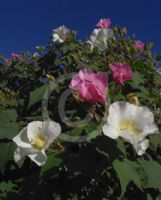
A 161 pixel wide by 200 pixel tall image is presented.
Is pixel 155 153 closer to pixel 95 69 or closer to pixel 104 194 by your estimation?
pixel 104 194

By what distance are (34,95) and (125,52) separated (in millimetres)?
1512

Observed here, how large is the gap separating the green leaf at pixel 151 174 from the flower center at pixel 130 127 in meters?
0.14

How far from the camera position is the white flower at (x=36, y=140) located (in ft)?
6.53

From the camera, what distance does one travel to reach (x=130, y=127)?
2.07 metres

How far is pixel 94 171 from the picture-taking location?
204 centimetres

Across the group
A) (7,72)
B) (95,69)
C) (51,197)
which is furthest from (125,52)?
(51,197)

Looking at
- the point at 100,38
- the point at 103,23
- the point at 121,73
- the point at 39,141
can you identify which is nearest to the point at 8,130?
the point at 39,141

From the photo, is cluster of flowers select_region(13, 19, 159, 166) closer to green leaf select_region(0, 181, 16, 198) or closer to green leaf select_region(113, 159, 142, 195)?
green leaf select_region(113, 159, 142, 195)

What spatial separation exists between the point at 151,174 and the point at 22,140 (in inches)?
22.0

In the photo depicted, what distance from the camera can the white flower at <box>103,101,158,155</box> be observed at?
193 cm

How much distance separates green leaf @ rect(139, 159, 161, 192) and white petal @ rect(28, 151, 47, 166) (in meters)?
0.42

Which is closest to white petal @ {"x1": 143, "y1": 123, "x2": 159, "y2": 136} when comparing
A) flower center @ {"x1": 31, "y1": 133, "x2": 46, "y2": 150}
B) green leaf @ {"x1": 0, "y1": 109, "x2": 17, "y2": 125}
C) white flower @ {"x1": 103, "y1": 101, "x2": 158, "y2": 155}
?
white flower @ {"x1": 103, "y1": 101, "x2": 158, "y2": 155}

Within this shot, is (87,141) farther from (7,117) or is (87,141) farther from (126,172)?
(7,117)

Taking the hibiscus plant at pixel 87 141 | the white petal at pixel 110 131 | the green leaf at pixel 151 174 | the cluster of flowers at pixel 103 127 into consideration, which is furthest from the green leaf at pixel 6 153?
the green leaf at pixel 151 174
